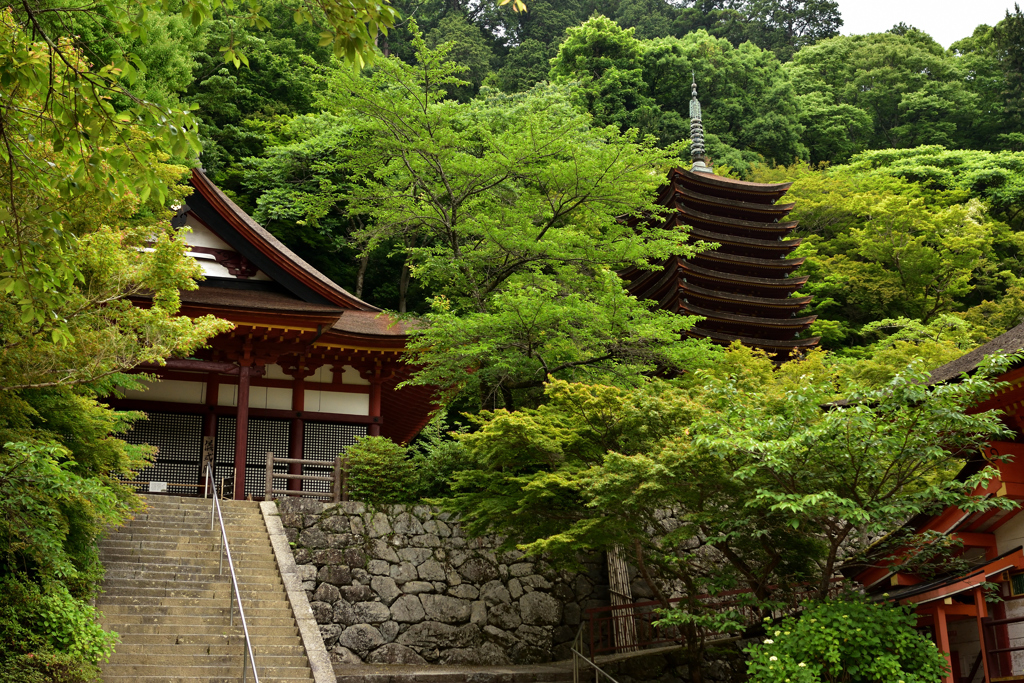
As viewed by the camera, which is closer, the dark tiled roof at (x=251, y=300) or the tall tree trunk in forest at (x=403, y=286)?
the dark tiled roof at (x=251, y=300)

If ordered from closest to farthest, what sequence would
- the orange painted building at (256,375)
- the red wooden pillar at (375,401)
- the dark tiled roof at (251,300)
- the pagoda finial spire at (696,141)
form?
the dark tiled roof at (251,300)
the orange painted building at (256,375)
the red wooden pillar at (375,401)
the pagoda finial spire at (696,141)

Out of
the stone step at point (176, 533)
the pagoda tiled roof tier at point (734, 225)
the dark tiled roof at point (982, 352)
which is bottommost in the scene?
the stone step at point (176, 533)

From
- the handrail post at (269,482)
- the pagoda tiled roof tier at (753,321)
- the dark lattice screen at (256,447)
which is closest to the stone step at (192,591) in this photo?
the handrail post at (269,482)

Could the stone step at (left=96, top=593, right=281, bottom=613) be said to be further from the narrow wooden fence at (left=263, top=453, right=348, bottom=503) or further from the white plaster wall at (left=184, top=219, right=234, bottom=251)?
the white plaster wall at (left=184, top=219, right=234, bottom=251)

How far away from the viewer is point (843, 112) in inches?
1652

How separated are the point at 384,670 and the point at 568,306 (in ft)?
20.4

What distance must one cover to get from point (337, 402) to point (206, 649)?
827 centimetres

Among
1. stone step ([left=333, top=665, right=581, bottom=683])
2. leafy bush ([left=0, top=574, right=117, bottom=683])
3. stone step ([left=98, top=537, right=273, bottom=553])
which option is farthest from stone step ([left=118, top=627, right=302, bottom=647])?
stone step ([left=98, top=537, right=273, bottom=553])

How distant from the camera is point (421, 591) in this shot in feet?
47.7

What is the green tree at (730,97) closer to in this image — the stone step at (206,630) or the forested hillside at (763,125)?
the forested hillside at (763,125)

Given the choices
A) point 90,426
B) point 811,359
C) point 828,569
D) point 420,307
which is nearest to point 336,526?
point 90,426

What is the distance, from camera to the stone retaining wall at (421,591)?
1398cm

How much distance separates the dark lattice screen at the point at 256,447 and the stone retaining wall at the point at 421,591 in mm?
2896

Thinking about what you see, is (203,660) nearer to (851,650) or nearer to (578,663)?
(578,663)
